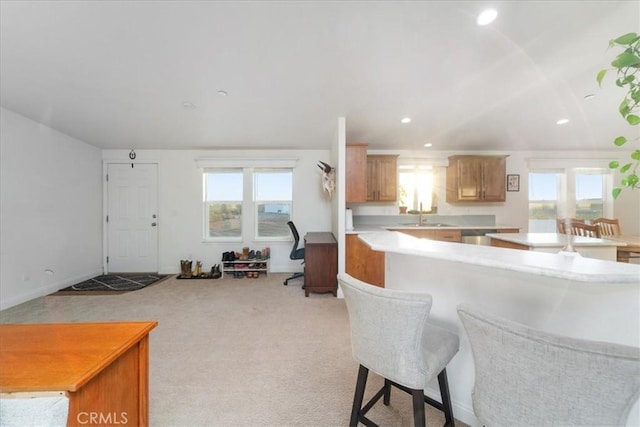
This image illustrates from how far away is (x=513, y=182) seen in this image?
16.1 ft

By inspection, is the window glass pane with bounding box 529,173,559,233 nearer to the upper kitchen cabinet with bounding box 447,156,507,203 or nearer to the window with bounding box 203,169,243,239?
the upper kitchen cabinet with bounding box 447,156,507,203

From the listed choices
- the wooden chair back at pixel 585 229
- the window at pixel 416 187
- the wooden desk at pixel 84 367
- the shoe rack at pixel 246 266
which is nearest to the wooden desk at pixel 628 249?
the wooden chair back at pixel 585 229

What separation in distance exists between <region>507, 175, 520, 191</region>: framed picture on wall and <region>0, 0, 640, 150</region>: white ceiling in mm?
1043

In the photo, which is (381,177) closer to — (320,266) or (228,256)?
(320,266)

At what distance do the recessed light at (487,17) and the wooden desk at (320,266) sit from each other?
276cm

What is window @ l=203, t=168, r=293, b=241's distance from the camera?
4902 millimetres

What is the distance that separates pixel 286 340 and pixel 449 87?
3.23m

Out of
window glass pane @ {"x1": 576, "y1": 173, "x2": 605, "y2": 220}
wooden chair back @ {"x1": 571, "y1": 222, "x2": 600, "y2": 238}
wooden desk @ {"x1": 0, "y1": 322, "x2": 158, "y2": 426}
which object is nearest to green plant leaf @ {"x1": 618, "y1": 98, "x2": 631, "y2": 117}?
wooden desk @ {"x1": 0, "y1": 322, "x2": 158, "y2": 426}

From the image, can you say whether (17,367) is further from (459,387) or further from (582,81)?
(582,81)

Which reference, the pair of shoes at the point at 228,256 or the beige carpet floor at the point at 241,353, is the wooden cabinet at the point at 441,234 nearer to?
the beige carpet floor at the point at 241,353

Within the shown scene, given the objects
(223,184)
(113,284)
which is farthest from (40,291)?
(223,184)

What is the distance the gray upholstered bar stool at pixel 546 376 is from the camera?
62 cm

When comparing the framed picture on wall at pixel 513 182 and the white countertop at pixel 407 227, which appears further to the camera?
the framed picture on wall at pixel 513 182

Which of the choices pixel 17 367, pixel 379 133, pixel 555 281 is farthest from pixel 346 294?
pixel 379 133
